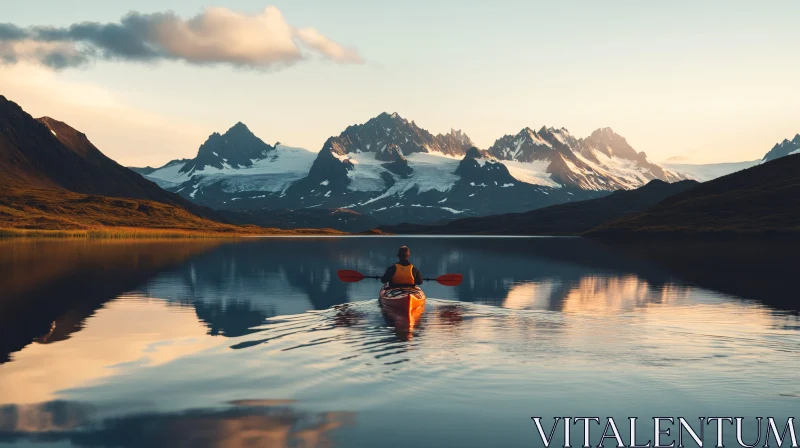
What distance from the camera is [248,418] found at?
19.0m

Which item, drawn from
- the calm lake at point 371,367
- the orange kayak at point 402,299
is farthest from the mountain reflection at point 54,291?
the orange kayak at point 402,299

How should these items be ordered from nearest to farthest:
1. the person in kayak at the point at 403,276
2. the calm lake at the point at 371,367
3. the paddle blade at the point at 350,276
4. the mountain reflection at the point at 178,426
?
the mountain reflection at the point at 178,426 < the calm lake at the point at 371,367 < the person in kayak at the point at 403,276 < the paddle blade at the point at 350,276

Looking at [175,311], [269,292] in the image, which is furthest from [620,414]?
[269,292]

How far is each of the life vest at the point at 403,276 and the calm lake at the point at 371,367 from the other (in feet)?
8.20

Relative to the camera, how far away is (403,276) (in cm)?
4306

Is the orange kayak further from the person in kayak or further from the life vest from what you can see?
the life vest

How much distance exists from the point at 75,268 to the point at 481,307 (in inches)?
2066

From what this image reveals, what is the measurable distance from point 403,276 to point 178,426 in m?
25.4

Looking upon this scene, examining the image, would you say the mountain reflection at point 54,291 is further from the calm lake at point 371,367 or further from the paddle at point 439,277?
the paddle at point 439,277

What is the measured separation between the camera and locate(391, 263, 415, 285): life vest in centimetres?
4306

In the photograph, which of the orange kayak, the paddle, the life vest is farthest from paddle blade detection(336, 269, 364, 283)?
the life vest

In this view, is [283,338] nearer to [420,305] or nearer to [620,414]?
[420,305]

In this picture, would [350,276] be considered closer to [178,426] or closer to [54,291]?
[54,291]

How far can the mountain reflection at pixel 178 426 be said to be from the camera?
17266 millimetres
